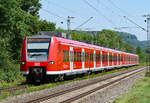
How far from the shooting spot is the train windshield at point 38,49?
1822cm

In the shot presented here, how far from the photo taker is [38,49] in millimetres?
18359

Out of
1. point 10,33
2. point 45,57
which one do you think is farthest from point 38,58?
point 10,33

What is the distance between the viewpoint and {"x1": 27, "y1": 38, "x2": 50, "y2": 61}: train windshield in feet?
59.8

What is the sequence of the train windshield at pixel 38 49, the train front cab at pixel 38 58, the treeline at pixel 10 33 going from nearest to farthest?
the train front cab at pixel 38 58 < the train windshield at pixel 38 49 < the treeline at pixel 10 33

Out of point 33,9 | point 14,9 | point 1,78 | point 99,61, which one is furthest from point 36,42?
point 33,9

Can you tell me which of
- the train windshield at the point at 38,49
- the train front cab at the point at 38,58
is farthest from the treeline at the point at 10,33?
the train windshield at the point at 38,49

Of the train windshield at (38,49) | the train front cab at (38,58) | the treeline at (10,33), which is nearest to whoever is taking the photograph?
the train front cab at (38,58)

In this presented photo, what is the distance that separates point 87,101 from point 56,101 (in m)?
1.23

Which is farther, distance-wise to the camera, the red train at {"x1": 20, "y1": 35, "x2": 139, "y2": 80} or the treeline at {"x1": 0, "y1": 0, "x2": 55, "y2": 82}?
the treeline at {"x1": 0, "y1": 0, "x2": 55, "y2": 82}

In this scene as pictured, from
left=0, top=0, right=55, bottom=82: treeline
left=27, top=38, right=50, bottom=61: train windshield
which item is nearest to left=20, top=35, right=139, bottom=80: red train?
left=27, top=38, right=50, bottom=61: train windshield

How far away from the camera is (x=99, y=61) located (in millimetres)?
31297

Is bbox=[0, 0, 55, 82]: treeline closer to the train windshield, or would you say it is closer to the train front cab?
the train front cab

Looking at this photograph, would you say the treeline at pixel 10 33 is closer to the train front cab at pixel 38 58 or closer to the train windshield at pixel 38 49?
the train front cab at pixel 38 58

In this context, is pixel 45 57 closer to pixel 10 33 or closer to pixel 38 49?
pixel 38 49
